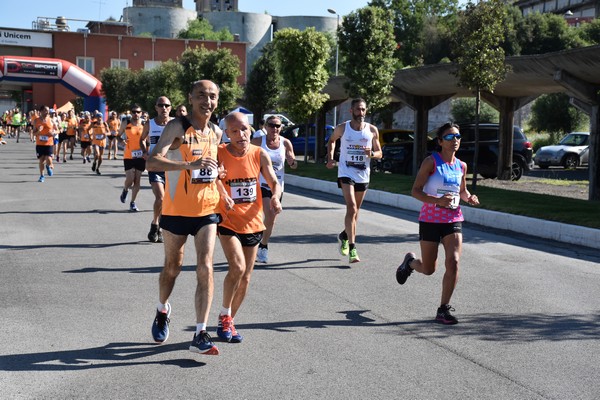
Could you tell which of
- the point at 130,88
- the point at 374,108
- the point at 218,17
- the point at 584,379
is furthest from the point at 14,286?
the point at 218,17

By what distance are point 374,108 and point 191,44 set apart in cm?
5304

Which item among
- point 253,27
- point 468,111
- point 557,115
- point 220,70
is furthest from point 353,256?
point 253,27

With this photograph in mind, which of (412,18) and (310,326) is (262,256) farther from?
(412,18)

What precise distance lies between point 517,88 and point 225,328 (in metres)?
18.7

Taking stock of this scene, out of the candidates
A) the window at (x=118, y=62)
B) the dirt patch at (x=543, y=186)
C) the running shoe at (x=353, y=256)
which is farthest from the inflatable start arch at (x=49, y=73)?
the running shoe at (x=353, y=256)

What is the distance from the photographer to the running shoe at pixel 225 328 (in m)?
6.16

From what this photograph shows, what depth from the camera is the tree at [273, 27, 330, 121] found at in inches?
1136

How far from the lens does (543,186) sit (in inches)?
923

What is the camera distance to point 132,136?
47.6ft

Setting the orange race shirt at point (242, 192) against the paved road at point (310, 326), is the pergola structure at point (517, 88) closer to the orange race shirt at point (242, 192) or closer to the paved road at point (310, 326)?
the paved road at point (310, 326)

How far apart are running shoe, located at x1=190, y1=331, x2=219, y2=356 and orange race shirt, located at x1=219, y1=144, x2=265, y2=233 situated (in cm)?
90

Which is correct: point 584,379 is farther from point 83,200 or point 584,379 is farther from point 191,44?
point 191,44

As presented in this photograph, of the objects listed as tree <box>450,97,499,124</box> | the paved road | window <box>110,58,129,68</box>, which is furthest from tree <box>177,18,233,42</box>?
the paved road

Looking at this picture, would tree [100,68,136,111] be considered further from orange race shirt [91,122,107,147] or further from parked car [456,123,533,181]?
parked car [456,123,533,181]
